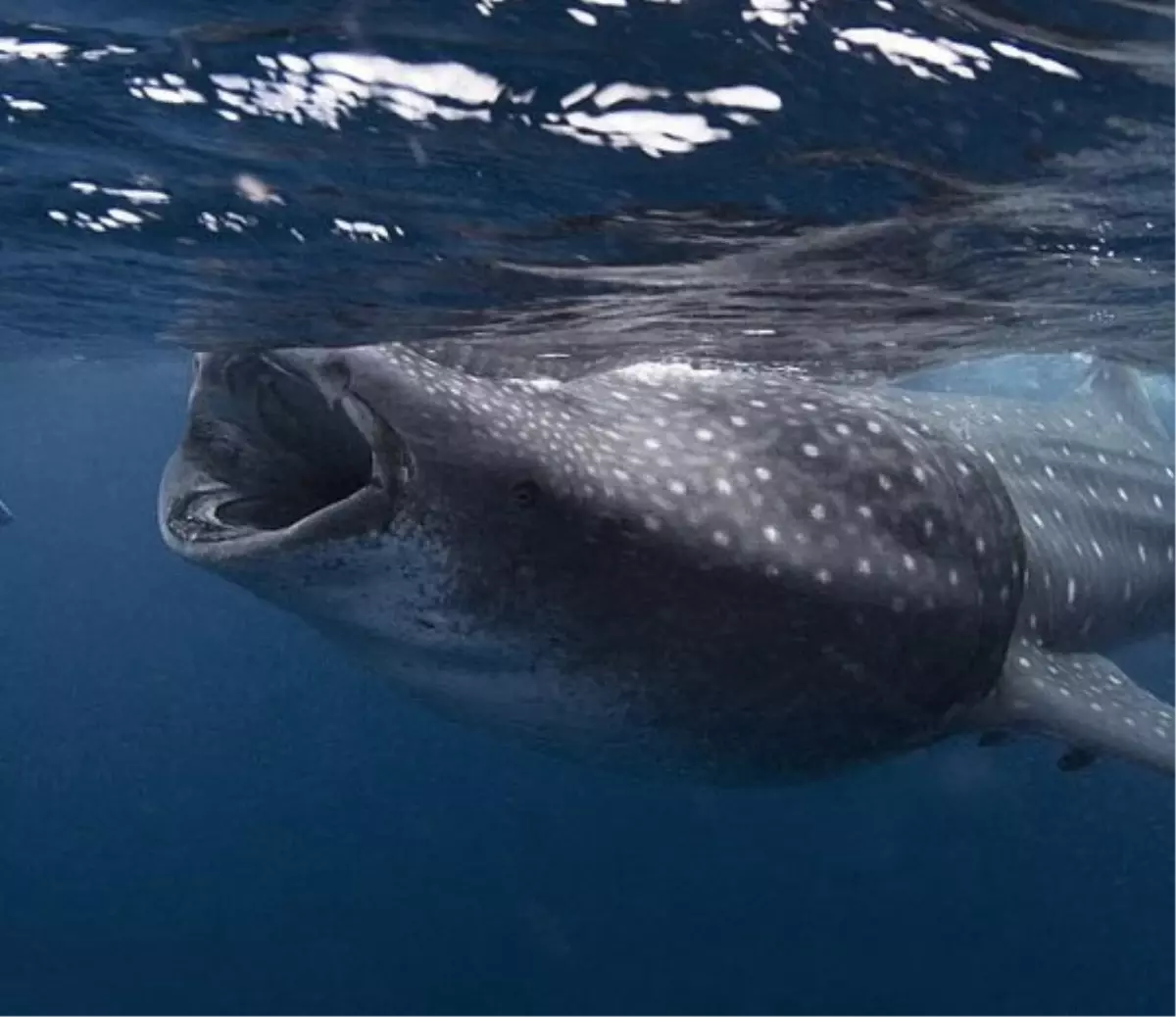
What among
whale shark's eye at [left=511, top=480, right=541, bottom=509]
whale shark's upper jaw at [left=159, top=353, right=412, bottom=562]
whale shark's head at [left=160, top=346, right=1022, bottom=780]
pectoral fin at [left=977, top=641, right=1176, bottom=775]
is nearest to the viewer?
whale shark's head at [left=160, top=346, right=1022, bottom=780]

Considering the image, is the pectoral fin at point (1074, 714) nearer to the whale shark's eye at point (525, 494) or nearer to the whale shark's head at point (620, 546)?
the whale shark's head at point (620, 546)

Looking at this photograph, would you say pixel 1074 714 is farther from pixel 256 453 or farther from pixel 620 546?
pixel 256 453

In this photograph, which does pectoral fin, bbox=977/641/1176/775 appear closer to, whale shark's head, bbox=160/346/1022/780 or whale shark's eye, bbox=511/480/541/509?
whale shark's head, bbox=160/346/1022/780

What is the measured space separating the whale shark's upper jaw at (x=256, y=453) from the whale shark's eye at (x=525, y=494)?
599 millimetres

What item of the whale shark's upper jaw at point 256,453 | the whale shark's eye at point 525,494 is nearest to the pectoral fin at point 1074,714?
the whale shark's eye at point 525,494

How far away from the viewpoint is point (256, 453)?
18.5 ft

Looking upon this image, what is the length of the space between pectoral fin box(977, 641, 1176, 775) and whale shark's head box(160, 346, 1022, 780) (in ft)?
0.72

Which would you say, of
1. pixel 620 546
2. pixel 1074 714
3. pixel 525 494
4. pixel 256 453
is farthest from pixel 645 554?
pixel 1074 714

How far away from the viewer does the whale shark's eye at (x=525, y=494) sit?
5.11 m

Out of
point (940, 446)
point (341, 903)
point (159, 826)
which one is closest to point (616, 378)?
point (940, 446)

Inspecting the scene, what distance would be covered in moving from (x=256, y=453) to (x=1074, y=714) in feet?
14.3

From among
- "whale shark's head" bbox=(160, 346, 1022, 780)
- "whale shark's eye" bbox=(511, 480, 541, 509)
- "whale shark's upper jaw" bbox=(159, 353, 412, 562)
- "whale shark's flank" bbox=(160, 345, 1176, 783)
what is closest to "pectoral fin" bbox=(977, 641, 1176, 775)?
"whale shark's flank" bbox=(160, 345, 1176, 783)

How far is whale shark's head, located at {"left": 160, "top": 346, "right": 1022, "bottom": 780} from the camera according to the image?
16.0ft

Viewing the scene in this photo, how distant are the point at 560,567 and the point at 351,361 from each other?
1195mm
